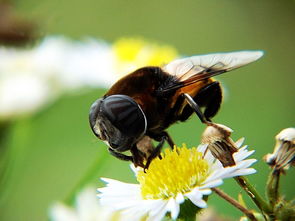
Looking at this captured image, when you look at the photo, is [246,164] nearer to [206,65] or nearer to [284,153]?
[284,153]

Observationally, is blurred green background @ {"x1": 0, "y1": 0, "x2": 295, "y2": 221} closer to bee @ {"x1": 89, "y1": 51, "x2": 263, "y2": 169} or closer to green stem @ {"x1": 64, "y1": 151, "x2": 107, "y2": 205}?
green stem @ {"x1": 64, "y1": 151, "x2": 107, "y2": 205}

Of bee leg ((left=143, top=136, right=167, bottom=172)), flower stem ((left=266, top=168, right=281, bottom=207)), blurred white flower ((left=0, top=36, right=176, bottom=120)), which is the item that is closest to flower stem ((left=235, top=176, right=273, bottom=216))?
flower stem ((left=266, top=168, right=281, bottom=207))

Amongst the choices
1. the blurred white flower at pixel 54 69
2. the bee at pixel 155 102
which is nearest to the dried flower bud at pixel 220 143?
the bee at pixel 155 102

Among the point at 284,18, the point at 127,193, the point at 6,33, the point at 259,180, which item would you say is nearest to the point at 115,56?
the point at 6,33


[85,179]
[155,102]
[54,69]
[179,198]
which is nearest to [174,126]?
[54,69]

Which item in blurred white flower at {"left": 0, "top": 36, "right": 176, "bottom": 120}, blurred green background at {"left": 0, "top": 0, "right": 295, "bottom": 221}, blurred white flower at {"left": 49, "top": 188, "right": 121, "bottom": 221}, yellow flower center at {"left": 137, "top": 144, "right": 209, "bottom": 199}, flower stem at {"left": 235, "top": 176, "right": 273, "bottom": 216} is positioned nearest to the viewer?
flower stem at {"left": 235, "top": 176, "right": 273, "bottom": 216}

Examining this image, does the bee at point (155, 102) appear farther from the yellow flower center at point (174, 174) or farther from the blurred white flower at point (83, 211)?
the blurred white flower at point (83, 211)
